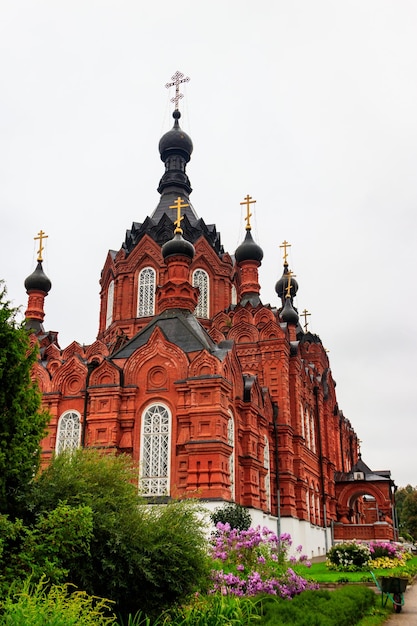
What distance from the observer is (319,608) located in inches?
351

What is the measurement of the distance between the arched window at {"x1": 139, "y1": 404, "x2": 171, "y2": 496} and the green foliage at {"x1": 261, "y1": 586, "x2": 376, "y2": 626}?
23.9 ft

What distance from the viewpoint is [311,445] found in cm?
2912

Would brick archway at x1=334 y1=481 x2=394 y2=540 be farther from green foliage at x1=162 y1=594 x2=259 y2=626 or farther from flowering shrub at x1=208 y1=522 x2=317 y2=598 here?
green foliage at x1=162 y1=594 x2=259 y2=626

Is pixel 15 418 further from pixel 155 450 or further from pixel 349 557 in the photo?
pixel 349 557

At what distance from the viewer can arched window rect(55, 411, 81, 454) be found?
1898cm

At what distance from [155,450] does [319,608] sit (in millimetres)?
9257

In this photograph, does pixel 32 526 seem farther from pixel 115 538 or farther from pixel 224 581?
pixel 224 581

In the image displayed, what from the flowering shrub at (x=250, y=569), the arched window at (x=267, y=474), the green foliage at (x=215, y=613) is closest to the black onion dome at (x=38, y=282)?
the arched window at (x=267, y=474)

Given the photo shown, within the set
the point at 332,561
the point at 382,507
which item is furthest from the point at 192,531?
the point at 382,507

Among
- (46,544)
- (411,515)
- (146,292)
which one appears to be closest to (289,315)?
(146,292)

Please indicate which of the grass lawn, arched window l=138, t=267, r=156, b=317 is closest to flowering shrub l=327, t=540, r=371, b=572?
the grass lawn

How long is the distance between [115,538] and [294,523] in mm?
16656

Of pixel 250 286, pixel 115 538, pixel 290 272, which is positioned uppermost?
pixel 290 272

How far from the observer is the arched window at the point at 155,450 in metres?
17.1
